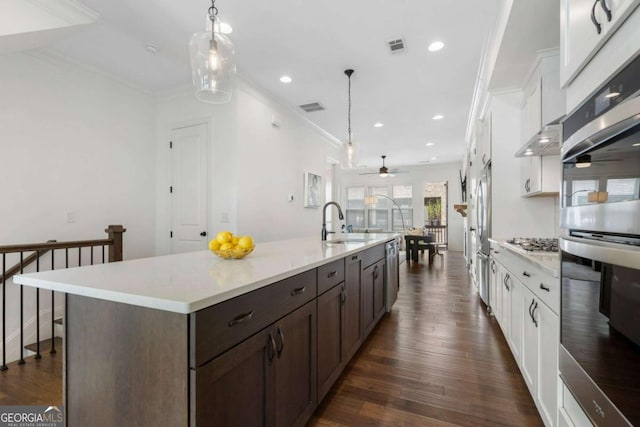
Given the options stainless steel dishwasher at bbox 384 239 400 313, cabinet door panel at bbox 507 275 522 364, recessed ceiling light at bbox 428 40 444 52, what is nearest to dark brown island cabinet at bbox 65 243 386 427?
cabinet door panel at bbox 507 275 522 364

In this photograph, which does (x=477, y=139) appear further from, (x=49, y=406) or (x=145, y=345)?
(x=49, y=406)

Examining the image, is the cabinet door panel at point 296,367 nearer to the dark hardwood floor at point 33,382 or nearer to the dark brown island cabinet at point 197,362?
the dark brown island cabinet at point 197,362

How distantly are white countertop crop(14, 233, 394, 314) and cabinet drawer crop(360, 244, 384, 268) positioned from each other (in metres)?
0.95

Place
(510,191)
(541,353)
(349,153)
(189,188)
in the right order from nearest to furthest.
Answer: (541,353) < (510,191) < (349,153) < (189,188)

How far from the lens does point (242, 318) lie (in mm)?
1076

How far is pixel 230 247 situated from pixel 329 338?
0.81m

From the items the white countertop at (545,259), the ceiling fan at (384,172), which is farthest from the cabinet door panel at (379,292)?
the ceiling fan at (384,172)

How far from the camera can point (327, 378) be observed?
1797mm

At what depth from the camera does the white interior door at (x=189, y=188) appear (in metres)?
3.99

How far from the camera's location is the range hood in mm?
2146

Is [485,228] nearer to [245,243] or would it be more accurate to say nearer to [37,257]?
[245,243]

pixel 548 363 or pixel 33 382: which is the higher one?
pixel 548 363

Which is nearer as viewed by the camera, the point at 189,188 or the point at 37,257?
the point at 37,257

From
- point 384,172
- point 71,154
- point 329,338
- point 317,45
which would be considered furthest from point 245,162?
point 384,172
